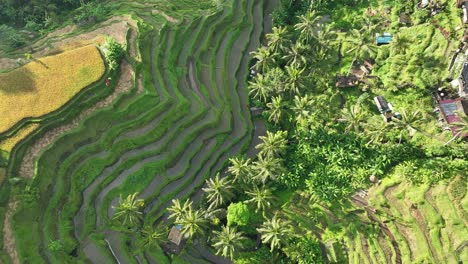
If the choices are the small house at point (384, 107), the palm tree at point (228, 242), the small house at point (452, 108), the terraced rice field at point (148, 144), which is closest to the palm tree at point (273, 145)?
the terraced rice field at point (148, 144)

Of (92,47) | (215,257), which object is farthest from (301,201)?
(92,47)

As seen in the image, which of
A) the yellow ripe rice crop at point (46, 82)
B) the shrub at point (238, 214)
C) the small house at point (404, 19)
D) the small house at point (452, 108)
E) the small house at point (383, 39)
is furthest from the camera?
the small house at point (383, 39)

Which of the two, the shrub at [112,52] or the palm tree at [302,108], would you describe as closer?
the palm tree at [302,108]

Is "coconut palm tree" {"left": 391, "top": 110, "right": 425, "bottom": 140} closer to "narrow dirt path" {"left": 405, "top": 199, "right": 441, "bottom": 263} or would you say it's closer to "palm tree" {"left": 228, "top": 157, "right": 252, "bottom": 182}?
"narrow dirt path" {"left": 405, "top": 199, "right": 441, "bottom": 263}

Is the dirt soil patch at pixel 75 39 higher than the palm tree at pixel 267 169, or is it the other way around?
the dirt soil patch at pixel 75 39

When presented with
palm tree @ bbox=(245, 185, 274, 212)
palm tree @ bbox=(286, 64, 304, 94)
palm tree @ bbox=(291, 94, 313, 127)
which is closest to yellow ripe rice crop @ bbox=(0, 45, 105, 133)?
palm tree @ bbox=(286, 64, 304, 94)

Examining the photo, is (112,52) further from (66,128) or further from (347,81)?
(347,81)

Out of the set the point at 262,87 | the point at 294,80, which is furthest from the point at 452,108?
the point at 262,87

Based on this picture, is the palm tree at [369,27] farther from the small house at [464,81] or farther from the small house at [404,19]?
the small house at [464,81]

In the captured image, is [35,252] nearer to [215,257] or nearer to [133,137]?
[133,137]
